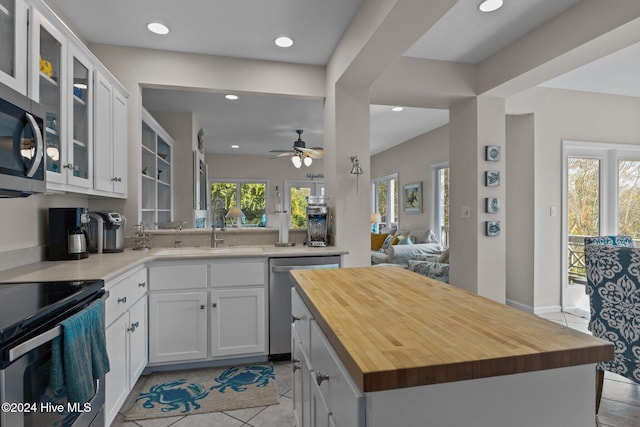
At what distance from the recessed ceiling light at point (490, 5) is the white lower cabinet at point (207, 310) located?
7.87 feet

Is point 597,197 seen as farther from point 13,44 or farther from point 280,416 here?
point 13,44

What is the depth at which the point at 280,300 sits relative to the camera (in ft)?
8.79

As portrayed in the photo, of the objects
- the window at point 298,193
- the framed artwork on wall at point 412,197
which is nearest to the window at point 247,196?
the window at point 298,193

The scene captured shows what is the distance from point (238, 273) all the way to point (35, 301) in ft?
4.65

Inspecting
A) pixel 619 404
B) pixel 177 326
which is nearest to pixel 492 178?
pixel 619 404

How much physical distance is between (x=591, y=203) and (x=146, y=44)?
5237 millimetres

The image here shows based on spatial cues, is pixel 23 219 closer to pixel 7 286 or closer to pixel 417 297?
pixel 7 286

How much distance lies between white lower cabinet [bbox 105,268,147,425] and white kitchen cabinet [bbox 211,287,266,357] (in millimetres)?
473

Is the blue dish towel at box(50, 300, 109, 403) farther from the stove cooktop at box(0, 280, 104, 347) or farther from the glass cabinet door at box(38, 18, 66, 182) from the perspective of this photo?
the glass cabinet door at box(38, 18, 66, 182)

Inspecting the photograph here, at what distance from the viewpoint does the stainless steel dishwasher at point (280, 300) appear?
2.66 meters

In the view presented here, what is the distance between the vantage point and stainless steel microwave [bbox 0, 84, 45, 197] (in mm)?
1305

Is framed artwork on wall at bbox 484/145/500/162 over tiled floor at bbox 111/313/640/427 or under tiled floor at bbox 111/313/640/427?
over

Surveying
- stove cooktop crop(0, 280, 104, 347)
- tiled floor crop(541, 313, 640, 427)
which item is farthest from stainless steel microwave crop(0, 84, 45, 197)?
tiled floor crop(541, 313, 640, 427)

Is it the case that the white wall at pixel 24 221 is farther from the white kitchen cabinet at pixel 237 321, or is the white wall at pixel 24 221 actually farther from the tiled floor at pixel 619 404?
the tiled floor at pixel 619 404
